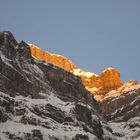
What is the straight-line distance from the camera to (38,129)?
134125 mm

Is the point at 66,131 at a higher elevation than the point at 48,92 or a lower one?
lower

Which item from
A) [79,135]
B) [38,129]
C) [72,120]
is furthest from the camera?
[72,120]

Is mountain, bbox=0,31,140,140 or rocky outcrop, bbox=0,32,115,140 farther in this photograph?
mountain, bbox=0,31,140,140

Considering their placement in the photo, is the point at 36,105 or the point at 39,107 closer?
the point at 39,107

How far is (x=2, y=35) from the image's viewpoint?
18550 centimetres

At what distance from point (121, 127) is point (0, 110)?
72100 mm

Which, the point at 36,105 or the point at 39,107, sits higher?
the point at 36,105

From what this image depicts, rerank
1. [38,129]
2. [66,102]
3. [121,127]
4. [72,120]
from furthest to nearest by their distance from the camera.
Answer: [121,127] → [66,102] → [72,120] → [38,129]

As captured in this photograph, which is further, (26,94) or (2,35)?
(2,35)

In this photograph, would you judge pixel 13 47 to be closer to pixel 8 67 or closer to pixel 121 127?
pixel 8 67

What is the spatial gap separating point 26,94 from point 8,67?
10.2m

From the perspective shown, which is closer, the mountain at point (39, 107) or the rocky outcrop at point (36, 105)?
the rocky outcrop at point (36, 105)

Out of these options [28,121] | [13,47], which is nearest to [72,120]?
[28,121]

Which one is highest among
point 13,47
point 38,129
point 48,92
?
point 13,47
